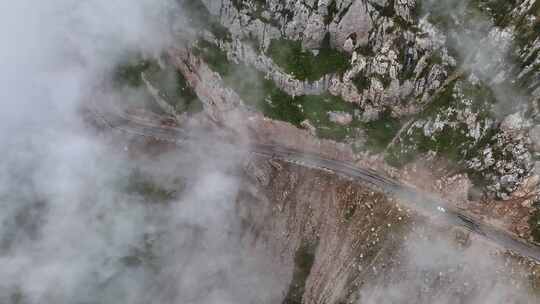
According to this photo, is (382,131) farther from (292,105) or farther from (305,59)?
(305,59)

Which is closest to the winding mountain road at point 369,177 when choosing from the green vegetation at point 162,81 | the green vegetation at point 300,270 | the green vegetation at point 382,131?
the green vegetation at point 382,131

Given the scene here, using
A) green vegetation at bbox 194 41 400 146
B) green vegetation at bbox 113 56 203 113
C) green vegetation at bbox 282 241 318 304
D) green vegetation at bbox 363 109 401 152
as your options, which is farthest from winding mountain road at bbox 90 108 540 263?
green vegetation at bbox 282 241 318 304

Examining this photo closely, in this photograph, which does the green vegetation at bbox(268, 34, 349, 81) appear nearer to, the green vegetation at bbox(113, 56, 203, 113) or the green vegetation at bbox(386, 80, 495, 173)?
the green vegetation at bbox(386, 80, 495, 173)

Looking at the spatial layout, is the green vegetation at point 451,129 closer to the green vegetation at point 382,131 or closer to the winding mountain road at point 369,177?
the green vegetation at point 382,131

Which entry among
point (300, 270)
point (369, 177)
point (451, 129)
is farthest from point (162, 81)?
point (451, 129)

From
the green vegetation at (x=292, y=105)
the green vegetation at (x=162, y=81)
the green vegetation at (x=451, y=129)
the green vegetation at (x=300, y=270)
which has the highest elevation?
the green vegetation at (x=451, y=129)

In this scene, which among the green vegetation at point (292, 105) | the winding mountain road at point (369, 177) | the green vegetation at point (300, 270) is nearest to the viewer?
the winding mountain road at point (369, 177)
